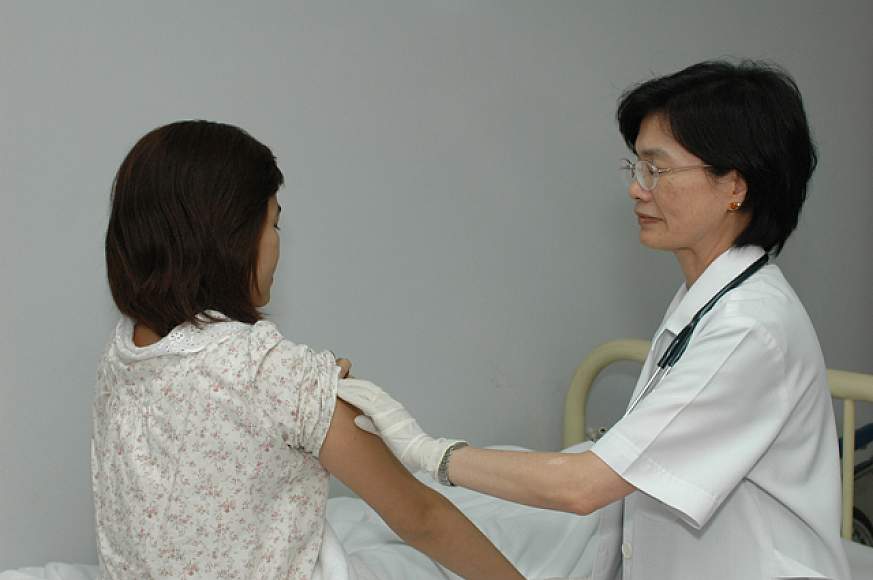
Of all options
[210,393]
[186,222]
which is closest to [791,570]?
[210,393]

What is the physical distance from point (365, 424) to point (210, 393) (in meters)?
0.23

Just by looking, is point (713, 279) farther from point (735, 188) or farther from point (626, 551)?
point (626, 551)

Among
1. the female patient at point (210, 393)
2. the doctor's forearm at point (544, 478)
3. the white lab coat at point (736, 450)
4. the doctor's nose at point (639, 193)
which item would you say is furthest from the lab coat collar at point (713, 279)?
the female patient at point (210, 393)

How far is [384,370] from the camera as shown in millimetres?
2318

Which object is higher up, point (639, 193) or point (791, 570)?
point (639, 193)

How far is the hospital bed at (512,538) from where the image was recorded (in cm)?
172

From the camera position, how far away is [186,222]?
1.17 metres

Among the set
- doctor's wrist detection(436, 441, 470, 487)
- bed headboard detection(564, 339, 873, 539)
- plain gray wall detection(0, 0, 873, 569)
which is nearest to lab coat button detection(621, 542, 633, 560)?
doctor's wrist detection(436, 441, 470, 487)

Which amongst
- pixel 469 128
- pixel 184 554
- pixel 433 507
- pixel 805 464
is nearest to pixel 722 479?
pixel 805 464

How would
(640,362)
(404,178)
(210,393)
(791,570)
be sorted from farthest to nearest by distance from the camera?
(640,362) < (404,178) < (791,570) < (210,393)

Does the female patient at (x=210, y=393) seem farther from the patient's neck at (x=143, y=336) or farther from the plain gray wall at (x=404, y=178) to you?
the plain gray wall at (x=404, y=178)

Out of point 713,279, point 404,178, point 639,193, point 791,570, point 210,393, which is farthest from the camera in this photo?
point 404,178

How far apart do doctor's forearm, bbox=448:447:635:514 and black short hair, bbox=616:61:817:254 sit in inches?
18.5

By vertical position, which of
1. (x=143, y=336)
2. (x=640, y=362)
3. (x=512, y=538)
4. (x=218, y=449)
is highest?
(x=143, y=336)
